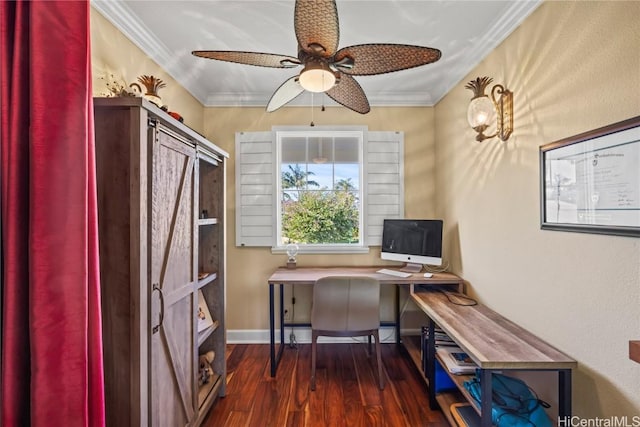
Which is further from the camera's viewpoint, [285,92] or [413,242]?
[413,242]

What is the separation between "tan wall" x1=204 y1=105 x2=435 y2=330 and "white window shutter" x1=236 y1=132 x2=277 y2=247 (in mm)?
76

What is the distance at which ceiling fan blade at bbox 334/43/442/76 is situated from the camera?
1.29 metres

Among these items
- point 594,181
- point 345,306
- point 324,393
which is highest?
point 594,181

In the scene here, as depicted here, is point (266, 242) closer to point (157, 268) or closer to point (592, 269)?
point (157, 268)

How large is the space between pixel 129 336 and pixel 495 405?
1720 millimetres

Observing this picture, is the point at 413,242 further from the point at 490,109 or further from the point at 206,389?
the point at 206,389

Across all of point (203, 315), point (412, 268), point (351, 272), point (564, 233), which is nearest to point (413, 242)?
point (412, 268)

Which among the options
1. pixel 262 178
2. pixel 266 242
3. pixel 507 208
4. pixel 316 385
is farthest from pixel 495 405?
pixel 262 178

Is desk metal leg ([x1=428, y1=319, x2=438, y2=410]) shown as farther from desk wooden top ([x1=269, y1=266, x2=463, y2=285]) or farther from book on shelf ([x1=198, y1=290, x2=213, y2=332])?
book on shelf ([x1=198, y1=290, x2=213, y2=332])

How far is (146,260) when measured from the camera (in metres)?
1.22

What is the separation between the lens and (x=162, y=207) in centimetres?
137

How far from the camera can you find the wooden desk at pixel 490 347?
1.27m

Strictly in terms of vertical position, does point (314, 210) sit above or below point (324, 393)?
A: above

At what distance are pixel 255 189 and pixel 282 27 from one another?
1.59 meters
